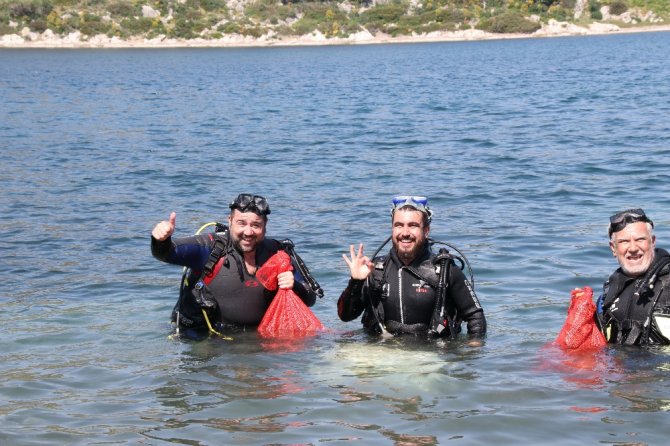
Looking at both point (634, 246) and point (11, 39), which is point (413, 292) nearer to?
point (634, 246)

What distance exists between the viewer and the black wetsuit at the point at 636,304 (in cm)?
682

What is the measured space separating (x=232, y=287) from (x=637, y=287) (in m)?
3.20

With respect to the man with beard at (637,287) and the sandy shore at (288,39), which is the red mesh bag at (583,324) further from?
the sandy shore at (288,39)

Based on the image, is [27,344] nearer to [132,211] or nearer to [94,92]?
[132,211]

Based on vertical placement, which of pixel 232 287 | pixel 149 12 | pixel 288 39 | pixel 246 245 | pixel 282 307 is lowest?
pixel 282 307

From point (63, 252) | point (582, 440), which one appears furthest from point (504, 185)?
point (582, 440)

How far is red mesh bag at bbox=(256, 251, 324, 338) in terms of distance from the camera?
25.0ft

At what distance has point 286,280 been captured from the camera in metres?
7.51

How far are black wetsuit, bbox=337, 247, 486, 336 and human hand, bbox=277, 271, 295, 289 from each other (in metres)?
0.45

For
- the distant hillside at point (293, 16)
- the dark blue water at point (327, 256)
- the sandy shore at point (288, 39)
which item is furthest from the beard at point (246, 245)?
the distant hillside at point (293, 16)

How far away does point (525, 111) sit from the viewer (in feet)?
100

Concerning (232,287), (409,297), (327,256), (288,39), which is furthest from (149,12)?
(409,297)

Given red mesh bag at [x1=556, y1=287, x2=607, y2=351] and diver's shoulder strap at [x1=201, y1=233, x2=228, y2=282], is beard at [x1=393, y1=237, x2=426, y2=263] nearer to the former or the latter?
red mesh bag at [x1=556, y1=287, x2=607, y2=351]

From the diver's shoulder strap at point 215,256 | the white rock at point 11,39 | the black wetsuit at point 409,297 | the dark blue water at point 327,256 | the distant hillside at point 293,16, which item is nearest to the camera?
the dark blue water at point 327,256
